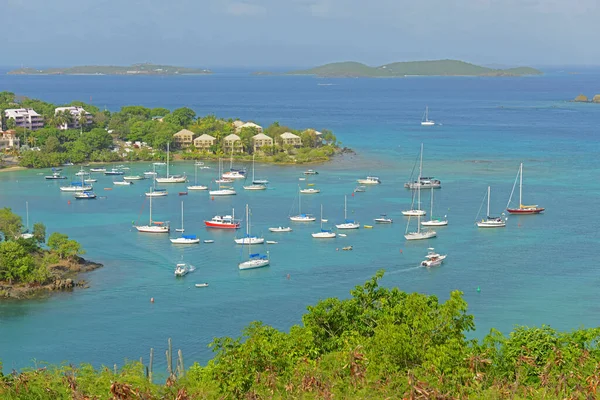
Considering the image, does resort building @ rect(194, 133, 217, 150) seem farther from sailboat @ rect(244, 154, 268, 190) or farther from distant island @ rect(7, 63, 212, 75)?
distant island @ rect(7, 63, 212, 75)

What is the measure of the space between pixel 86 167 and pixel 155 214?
38.3 ft

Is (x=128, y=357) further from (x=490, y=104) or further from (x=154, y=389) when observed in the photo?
(x=490, y=104)

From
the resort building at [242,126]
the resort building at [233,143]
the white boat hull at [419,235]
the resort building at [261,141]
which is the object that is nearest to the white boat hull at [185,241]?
the white boat hull at [419,235]

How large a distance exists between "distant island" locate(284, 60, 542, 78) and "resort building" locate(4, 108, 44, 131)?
126140 millimetres

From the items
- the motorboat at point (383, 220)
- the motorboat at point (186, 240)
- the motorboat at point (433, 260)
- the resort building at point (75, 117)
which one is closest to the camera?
the motorboat at point (433, 260)

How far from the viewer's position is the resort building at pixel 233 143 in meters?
43.3

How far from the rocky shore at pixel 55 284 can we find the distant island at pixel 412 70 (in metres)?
150

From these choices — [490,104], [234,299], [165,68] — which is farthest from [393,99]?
[165,68]

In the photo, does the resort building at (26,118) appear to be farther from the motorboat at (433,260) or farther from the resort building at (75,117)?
the motorboat at (433,260)

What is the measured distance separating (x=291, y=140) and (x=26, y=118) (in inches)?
550

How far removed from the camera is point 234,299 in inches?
797

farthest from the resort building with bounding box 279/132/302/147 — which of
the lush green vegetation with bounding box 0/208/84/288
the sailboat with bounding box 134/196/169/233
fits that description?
the lush green vegetation with bounding box 0/208/84/288

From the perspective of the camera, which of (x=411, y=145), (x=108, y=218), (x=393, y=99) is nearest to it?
(x=108, y=218)

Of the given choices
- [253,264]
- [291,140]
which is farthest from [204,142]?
[253,264]
